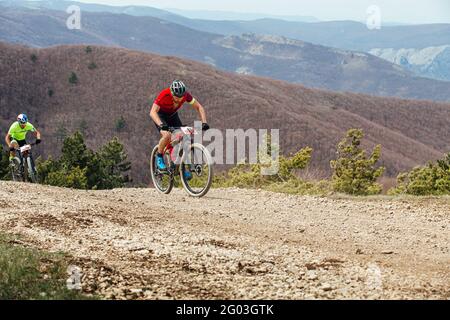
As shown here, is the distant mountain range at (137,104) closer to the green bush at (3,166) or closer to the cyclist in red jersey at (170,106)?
the green bush at (3,166)

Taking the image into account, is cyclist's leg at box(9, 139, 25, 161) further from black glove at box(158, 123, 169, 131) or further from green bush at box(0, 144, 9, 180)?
green bush at box(0, 144, 9, 180)

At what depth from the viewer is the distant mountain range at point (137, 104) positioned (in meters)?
123

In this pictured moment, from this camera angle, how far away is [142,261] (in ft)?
23.5

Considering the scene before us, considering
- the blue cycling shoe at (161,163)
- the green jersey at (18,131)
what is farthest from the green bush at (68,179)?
the blue cycling shoe at (161,163)

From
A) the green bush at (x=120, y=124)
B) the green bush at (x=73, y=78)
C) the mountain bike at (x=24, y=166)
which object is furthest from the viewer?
the green bush at (x=73, y=78)

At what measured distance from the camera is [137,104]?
5359 inches

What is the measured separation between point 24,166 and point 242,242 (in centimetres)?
1151

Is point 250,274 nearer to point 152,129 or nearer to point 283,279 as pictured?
point 283,279

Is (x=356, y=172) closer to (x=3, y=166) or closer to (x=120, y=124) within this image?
(x=3, y=166)

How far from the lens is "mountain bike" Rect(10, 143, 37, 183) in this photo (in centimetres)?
1773

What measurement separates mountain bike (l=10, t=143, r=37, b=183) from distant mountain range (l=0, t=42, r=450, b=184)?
85835mm

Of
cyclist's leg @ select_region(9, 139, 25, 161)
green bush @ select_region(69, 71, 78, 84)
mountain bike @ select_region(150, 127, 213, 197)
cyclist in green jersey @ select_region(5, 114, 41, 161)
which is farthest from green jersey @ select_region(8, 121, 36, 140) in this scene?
green bush @ select_region(69, 71, 78, 84)

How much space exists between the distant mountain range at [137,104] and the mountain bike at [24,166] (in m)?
85.8
